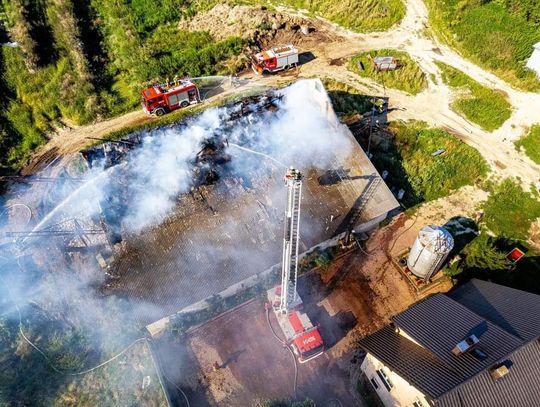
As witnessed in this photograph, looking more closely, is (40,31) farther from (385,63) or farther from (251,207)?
(385,63)

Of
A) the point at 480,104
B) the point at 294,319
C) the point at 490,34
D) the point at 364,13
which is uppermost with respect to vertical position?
the point at 364,13

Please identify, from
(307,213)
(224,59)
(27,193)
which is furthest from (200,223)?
(224,59)

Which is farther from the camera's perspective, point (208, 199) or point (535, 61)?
point (535, 61)

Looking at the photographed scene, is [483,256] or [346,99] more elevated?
[346,99]

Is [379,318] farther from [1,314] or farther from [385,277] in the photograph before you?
[1,314]

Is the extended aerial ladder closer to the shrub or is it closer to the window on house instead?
the window on house

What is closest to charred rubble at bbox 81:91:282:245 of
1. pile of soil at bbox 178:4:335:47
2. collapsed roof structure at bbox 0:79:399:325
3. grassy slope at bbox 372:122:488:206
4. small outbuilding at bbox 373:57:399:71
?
collapsed roof structure at bbox 0:79:399:325

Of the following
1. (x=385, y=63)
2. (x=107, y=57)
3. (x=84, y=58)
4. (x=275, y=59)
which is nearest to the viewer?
(x=84, y=58)

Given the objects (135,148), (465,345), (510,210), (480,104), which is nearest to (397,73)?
(480,104)
